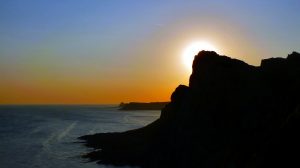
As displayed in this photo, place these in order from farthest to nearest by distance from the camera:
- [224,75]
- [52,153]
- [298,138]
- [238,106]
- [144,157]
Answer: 1. [52,153]
2. [144,157]
3. [224,75]
4. [238,106]
5. [298,138]

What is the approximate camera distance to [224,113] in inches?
2021

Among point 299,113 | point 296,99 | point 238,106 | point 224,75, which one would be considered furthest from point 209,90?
point 299,113

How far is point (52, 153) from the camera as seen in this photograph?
84.3 metres

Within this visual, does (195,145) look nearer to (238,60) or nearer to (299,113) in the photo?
(238,60)

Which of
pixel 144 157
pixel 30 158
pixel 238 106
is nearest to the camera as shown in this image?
pixel 238 106

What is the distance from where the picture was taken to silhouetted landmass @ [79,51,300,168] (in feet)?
147

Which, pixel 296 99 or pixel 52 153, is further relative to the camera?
pixel 52 153

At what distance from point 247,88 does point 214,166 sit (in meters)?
10.9

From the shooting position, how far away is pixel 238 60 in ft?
186

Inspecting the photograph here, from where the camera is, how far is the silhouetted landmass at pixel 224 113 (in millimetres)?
44812

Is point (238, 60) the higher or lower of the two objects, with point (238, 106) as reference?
higher

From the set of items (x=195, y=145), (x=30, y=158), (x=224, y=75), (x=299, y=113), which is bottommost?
(x=30, y=158)

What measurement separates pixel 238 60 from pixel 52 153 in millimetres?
43826

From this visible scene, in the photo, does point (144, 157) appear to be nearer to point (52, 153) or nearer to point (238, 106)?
point (238, 106)
